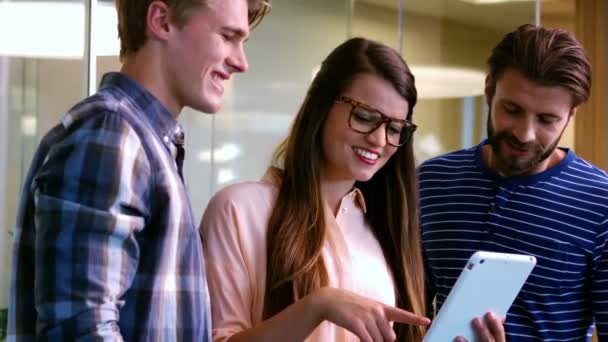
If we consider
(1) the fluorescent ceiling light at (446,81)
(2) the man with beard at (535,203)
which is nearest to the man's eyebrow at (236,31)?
(2) the man with beard at (535,203)

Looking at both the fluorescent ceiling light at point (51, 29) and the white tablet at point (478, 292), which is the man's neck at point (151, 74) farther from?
the fluorescent ceiling light at point (51, 29)

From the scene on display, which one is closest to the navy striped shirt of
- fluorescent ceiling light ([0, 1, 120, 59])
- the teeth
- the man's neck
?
the teeth

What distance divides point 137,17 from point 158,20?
0.04 m

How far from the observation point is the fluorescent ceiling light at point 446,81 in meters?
6.32

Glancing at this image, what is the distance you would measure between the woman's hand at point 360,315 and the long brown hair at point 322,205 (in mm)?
182

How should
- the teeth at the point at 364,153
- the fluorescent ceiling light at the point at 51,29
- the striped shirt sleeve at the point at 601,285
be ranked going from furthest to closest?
the fluorescent ceiling light at the point at 51,29, the striped shirt sleeve at the point at 601,285, the teeth at the point at 364,153

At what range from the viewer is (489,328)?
1.96m

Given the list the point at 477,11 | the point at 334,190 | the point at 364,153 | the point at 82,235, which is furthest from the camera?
the point at 477,11

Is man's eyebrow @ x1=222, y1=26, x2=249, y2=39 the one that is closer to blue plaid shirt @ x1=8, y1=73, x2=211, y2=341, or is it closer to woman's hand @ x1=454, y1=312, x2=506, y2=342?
blue plaid shirt @ x1=8, y1=73, x2=211, y2=341

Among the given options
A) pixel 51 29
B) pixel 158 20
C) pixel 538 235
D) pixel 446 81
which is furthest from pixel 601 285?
pixel 446 81

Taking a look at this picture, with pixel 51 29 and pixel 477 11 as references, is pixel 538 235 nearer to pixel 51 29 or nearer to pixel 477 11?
pixel 51 29

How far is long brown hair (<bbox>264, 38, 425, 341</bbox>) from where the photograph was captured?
1980 mm

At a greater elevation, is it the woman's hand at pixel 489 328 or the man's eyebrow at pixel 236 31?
the man's eyebrow at pixel 236 31

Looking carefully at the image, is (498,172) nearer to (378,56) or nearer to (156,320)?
(378,56)
